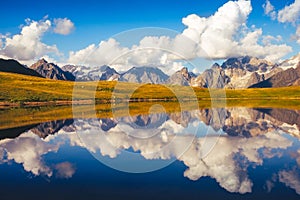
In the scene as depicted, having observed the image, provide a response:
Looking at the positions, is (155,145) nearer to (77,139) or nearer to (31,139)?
(77,139)

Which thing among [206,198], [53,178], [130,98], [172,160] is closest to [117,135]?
[172,160]

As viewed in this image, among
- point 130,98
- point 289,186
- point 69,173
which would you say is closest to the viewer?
point 289,186

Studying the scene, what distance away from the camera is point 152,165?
29.2m

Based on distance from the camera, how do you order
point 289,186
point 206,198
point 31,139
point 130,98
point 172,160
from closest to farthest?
point 206,198, point 289,186, point 172,160, point 31,139, point 130,98

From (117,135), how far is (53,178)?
65.9 feet

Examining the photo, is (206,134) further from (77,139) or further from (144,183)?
(144,183)

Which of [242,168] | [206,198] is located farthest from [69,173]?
[242,168]

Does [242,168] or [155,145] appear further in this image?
[155,145]

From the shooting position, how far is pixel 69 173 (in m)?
27.2

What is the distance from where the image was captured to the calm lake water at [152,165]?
21875 mm

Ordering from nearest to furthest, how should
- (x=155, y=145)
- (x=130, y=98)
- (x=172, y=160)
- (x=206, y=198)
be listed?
(x=206, y=198) < (x=172, y=160) < (x=155, y=145) < (x=130, y=98)

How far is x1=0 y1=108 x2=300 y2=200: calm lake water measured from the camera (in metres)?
21.9

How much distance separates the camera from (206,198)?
2045 cm

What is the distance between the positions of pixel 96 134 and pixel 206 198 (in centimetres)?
2944
